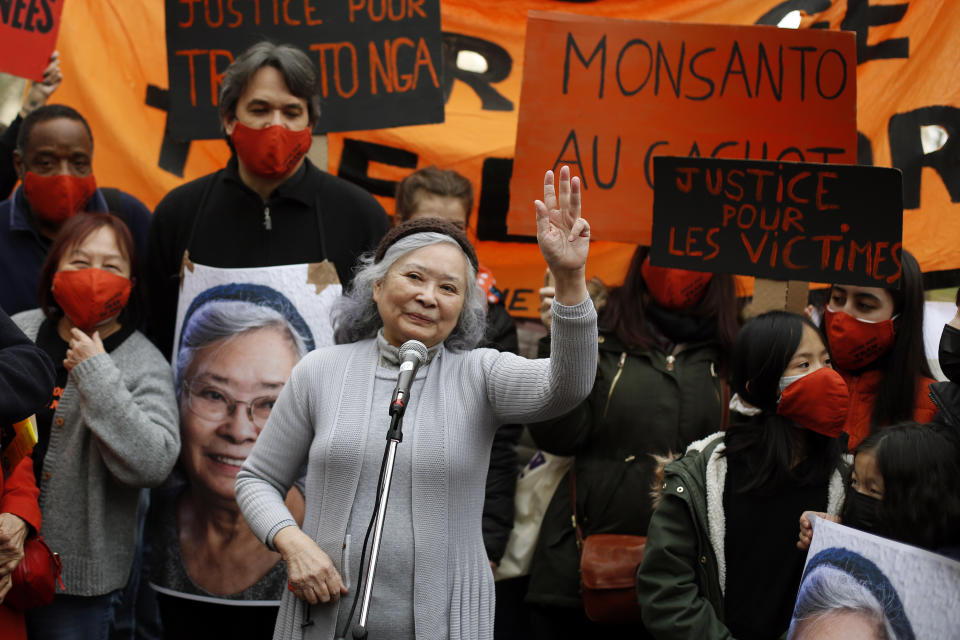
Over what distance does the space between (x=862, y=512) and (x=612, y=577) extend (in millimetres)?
1052

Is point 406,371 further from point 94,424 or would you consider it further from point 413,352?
point 94,424

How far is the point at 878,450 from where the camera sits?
269 centimetres

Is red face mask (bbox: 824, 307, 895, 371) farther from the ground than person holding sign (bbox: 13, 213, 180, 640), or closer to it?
farther from the ground

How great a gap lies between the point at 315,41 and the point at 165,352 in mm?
1495

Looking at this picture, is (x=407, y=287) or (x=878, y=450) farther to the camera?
(x=407, y=287)

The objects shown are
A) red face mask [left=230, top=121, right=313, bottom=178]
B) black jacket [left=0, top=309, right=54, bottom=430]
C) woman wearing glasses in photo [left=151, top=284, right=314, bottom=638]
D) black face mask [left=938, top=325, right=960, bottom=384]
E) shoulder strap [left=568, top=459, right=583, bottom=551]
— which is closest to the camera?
black face mask [left=938, top=325, right=960, bottom=384]

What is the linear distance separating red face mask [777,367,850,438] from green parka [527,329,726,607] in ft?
2.30

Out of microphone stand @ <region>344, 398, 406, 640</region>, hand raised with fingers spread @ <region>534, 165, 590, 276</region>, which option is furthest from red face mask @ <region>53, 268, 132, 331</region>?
hand raised with fingers spread @ <region>534, 165, 590, 276</region>

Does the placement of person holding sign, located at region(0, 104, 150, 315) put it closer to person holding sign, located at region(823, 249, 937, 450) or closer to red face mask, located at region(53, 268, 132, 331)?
red face mask, located at region(53, 268, 132, 331)

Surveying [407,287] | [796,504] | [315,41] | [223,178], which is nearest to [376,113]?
[315,41]

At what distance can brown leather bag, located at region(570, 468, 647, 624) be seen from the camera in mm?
3590

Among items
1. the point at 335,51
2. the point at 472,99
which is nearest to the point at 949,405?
the point at 335,51

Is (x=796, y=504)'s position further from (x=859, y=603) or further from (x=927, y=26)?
(x=927, y=26)

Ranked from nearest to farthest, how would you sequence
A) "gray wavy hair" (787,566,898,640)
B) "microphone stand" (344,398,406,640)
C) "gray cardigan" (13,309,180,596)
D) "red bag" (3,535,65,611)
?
"microphone stand" (344,398,406,640)
"gray wavy hair" (787,566,898,640)
"red bag" (3,535,65,611)
"gray cardigan" (13,309,180,596)
